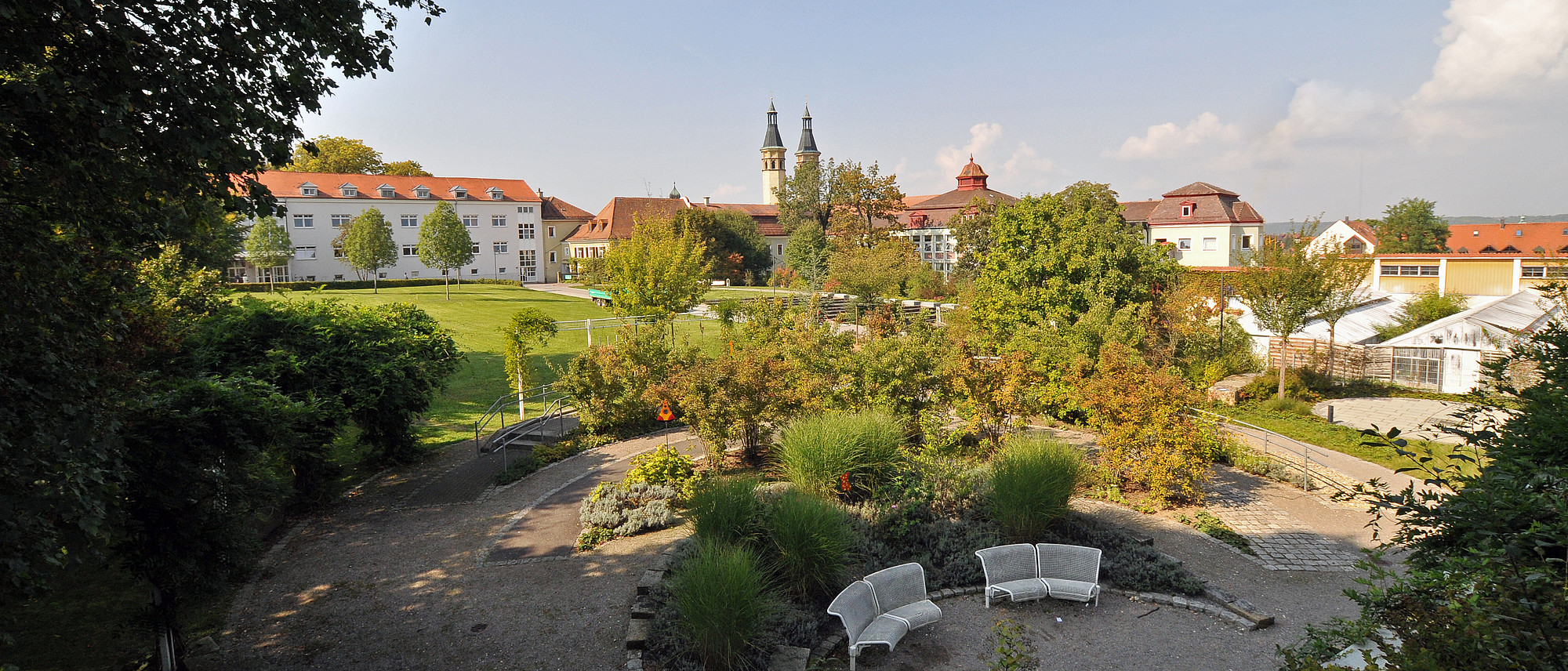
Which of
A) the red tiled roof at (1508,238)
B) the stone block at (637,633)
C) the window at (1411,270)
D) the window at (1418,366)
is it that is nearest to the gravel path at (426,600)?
the stone block at (637,633)

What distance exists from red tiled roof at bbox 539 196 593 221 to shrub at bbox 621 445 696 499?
6541cm

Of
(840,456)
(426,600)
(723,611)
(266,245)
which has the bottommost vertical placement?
(426,600)

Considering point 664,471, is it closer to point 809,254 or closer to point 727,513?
point 727,513

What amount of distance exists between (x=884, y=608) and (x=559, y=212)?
7201 cm

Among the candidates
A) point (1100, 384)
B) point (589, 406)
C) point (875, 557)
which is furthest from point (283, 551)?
point (1100, 384)

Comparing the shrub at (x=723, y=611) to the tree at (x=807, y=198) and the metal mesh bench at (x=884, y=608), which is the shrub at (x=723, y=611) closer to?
the metal mesh bench at (x=884, y=608)

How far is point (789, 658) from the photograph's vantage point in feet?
23.2

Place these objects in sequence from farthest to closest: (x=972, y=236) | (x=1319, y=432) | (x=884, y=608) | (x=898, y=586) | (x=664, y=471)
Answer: (x=972, y=236) < (x=1319, y=432) < (x=664, y=471) < (x=898, y=586) < (x=884, y=608)

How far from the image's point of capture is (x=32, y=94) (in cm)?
487

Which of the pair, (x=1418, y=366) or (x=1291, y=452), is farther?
(x=1418, y=366)

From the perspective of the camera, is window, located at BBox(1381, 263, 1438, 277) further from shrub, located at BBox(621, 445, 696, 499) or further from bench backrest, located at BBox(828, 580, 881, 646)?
bench backrest, located at BBox(828, 580, 881, 646)

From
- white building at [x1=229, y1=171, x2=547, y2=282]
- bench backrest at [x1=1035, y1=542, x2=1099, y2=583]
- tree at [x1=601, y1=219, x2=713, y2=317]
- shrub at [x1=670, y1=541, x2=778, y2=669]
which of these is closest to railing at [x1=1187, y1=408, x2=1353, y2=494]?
bench backrest at [x1=1035, y1=542, x2=1099, y2=583]

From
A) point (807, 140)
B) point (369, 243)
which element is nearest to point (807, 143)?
point (807, 140)

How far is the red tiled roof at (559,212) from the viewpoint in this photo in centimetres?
7394
